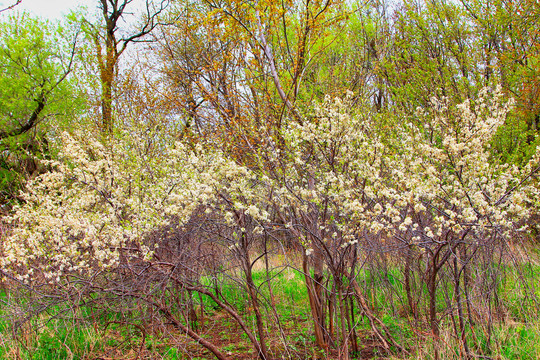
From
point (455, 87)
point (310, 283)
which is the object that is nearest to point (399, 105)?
point (455, 87)

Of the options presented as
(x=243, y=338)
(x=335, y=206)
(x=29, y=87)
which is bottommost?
(x=243, y=338)

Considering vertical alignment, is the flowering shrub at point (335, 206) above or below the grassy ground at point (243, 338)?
above

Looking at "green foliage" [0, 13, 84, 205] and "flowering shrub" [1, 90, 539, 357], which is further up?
"green foliage" [0, 13, 84, 205]

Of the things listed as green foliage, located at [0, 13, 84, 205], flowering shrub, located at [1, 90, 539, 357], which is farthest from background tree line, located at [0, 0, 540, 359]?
green foliage, located at [0, 13, 84, 205]

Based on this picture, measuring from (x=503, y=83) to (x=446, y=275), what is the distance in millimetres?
4503

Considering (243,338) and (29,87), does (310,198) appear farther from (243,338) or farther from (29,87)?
(29,87)

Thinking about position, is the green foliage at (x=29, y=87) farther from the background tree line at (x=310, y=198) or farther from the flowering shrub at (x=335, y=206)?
the flowering shrub at (x=335, y=206)

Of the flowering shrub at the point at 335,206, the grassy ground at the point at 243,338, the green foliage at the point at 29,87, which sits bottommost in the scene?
the grassy ground at the point at 243,338

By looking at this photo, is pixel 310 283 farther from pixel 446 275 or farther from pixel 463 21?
pixel 463 21

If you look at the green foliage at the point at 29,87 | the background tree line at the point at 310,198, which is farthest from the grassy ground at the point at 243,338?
the green foliage at the point at 29,87

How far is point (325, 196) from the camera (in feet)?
12.4

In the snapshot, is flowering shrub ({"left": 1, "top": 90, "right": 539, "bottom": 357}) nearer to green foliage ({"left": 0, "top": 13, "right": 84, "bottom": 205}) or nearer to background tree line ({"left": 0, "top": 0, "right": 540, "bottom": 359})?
background tree line ({"left": 0, "top": 0, "right": 540, "bottom": 359})

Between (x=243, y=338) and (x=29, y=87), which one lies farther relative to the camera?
(x=29, y=87)

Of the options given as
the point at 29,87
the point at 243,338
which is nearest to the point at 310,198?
the point at 243,338
